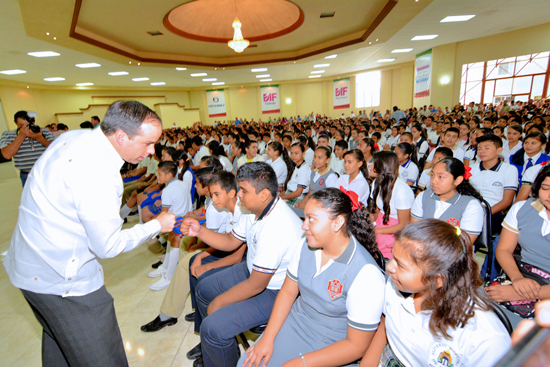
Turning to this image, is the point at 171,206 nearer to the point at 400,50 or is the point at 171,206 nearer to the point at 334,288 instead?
the point at 334,288

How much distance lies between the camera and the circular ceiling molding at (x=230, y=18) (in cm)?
614

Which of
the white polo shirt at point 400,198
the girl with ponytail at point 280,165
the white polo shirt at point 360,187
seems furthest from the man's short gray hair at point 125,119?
the girl with ponytail at point 280,165

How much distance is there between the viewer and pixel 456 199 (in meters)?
1.95

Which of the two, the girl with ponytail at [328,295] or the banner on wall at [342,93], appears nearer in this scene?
Answer: the girl with ponytail at [328,295]

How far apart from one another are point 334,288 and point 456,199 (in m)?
1.33

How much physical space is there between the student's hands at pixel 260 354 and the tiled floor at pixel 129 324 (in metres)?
0.85

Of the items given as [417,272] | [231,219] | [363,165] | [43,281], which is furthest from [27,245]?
[363,165]

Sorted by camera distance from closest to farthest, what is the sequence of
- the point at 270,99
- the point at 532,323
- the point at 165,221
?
the point at 532,323 → the point at 165,221 → the point at 270,99

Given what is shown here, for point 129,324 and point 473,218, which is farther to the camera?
point 129,324

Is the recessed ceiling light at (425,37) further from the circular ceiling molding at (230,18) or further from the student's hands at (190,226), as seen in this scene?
the student's hands at (190,226)

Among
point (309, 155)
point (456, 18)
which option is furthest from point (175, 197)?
point (456, 18)

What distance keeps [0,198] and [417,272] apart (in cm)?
831

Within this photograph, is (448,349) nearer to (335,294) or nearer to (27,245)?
(335,294)

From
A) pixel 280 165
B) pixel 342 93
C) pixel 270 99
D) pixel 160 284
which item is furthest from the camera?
pixel 270 99
